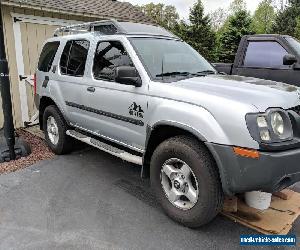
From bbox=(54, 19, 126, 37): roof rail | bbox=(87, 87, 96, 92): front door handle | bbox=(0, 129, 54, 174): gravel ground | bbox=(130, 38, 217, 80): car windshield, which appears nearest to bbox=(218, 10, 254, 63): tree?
bbox=(0, 129, 54, 174): gravel ground

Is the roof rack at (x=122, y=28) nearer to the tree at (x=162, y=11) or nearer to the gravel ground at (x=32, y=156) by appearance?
the gravel ground at (x=32, y=156)

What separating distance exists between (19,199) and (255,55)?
5184 millimetres

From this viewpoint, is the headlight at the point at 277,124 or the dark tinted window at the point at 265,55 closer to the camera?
the headlight at the point at 277,124

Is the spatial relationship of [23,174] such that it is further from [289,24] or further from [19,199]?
[289,24]

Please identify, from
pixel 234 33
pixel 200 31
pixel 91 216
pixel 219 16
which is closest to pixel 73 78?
pixel 91 216

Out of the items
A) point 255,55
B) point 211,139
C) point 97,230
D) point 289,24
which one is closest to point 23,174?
point 97,230

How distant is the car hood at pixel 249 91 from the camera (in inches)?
128

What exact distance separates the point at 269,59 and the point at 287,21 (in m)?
30.3

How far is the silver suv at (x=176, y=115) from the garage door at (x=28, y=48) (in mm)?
2432

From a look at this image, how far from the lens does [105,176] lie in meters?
5.19

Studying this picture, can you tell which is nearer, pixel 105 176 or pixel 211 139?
pixel 211 139

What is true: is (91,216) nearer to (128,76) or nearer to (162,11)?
(128,76)

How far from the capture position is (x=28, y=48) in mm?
7961

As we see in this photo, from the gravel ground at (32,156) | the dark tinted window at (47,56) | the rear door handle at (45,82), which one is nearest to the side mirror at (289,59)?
the dark tinted window at (47,56)
